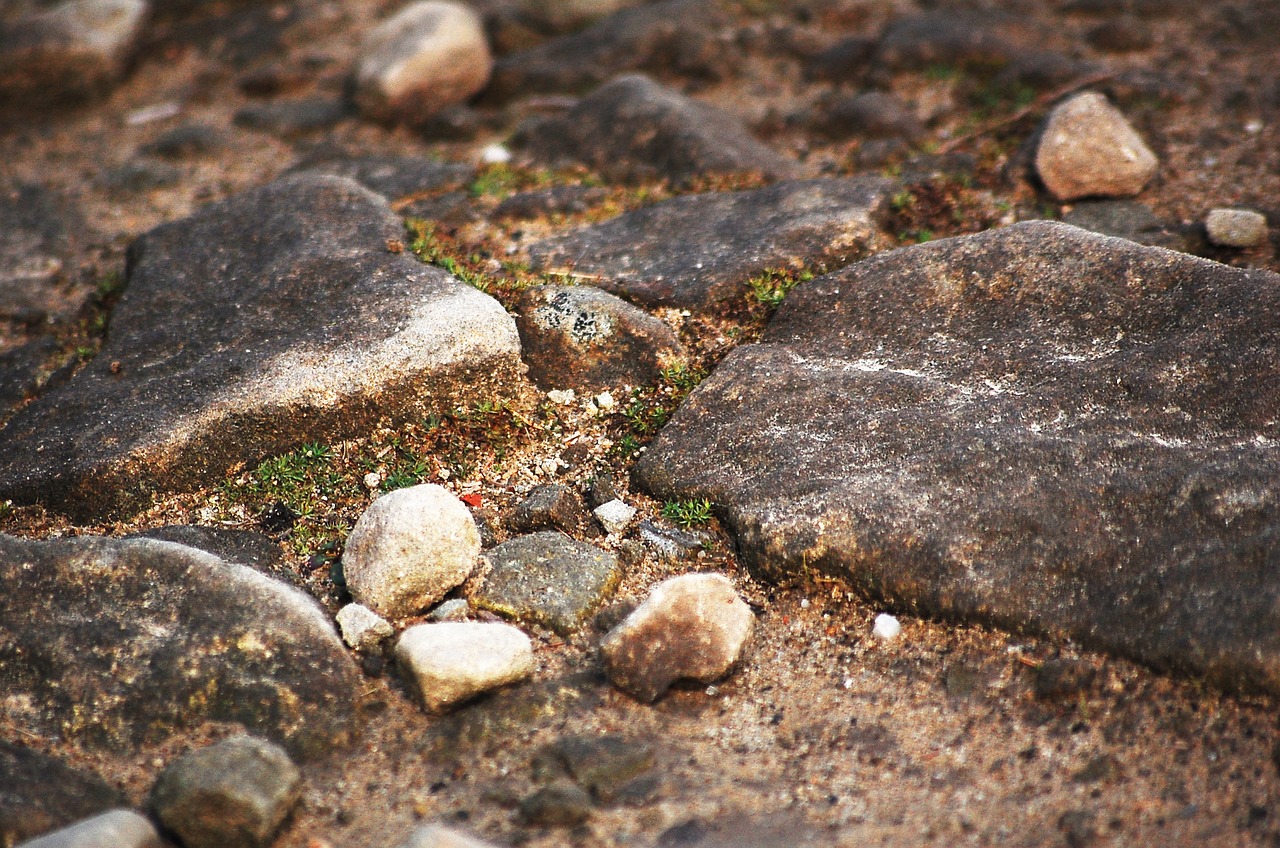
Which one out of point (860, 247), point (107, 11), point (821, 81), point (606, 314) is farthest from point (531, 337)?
point (107, 11)

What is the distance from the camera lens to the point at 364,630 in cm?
262

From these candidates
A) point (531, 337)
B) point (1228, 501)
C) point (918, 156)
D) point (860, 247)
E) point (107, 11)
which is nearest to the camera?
point (1228, 501)

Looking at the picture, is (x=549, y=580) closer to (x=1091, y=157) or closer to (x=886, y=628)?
(x=886, y=628)

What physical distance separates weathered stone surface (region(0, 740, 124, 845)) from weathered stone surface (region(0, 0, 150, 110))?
4712 millimetres

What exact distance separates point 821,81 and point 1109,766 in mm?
4008

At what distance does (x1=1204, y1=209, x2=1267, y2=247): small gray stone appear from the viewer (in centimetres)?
376

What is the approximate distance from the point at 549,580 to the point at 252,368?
1.14m

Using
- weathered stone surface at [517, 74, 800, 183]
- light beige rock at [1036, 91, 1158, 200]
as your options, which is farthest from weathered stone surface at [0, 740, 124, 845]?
light beige rock at [1036, 91, 1158, 200]

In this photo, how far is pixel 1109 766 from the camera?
2.23 meters

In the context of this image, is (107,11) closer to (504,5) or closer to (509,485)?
(504,5)

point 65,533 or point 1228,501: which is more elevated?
point 1228,501

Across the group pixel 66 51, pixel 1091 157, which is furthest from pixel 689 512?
pixel 66 51

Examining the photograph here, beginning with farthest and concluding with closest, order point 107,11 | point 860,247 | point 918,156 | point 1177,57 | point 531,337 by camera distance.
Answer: point 107,11 → point 1177,57 → point 918,156 → point 860,247 → point 531,337

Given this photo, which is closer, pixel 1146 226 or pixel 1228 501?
pixel 1228 501
